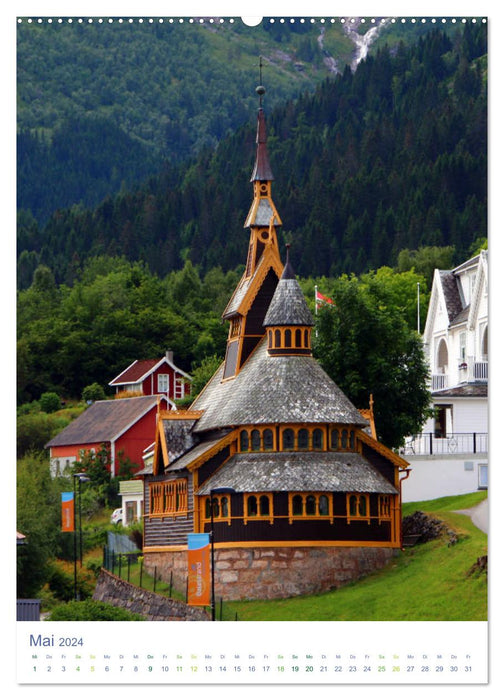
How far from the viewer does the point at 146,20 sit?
1786 inches

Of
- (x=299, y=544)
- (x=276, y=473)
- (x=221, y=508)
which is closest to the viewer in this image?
(x=299, y=544)

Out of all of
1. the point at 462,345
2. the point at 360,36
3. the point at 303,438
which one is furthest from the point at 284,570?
the point at 462,345

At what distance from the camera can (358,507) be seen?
6831 centimetres

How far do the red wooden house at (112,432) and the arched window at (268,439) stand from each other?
117ft

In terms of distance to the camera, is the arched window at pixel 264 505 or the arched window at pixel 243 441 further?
the arched window at pixel 243 441

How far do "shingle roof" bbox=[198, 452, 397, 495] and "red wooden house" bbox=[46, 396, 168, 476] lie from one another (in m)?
35.3

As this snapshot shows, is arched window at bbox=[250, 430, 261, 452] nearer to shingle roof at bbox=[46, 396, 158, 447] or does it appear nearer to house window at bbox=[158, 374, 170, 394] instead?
shingle roof at bbox=[46, 396, 158, 447]

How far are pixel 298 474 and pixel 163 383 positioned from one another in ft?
161

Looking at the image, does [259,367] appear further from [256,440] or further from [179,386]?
[179,386]

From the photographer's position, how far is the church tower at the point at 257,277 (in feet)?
250

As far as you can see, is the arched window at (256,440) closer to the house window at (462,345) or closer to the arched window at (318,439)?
the arched window at (318,439)

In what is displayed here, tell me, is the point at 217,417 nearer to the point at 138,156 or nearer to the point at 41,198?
the point at 41,198

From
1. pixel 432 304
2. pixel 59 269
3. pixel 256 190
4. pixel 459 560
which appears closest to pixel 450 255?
pixel 432 304

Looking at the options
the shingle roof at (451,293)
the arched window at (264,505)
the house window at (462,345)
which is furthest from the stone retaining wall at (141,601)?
the shingle roof at (451,293)
